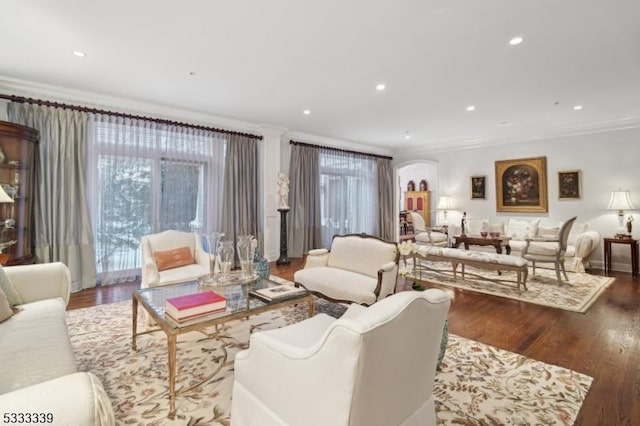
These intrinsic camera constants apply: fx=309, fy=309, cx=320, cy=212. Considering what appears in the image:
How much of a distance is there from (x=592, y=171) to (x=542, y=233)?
143 cm

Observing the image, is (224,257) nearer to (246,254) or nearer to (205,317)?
(246,254)

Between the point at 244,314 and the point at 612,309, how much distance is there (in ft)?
13.4

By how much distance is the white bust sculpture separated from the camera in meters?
6.01

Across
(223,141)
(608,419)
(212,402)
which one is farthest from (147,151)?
(608,419)

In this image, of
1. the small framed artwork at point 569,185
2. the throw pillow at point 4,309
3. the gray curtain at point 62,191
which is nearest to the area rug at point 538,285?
the small framed artwork at point 569,185

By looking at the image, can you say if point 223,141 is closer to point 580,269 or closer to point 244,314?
point 244,314

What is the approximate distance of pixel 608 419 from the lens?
1.73 m

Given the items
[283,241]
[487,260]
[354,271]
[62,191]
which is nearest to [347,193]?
[283,241]

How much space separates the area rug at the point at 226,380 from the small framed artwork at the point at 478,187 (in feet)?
17.2

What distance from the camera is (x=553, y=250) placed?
461 centimetres

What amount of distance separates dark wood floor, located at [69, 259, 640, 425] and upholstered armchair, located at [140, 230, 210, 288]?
0.91 meters

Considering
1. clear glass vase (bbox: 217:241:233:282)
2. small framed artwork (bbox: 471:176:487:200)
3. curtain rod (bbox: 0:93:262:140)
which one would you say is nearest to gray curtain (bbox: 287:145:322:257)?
curtain rod (bbox: 0:93:262:140)

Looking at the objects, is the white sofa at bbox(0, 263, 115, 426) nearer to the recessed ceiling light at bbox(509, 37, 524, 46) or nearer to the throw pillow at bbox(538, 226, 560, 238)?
the recessed ceiling light at bbox(509, 37, 524, 46)

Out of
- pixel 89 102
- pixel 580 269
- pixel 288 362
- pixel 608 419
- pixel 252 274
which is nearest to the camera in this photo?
pixel 288 362
